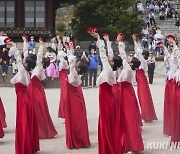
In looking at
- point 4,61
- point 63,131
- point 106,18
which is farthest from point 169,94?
point 106,18

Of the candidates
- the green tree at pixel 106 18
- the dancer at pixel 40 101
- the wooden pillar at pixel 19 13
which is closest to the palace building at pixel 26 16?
the wooden pillar at pixel 19 13

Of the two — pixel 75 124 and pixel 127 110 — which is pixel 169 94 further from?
pixel 75 124

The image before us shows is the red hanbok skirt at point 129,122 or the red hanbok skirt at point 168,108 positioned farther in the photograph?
the red hanbok skirt at point 168,108

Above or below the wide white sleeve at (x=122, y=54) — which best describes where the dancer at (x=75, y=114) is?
below

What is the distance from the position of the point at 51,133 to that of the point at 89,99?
7036 millimetres

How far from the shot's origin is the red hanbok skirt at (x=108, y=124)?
837 cm

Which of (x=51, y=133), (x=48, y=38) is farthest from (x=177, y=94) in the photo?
(x=48, y=38)

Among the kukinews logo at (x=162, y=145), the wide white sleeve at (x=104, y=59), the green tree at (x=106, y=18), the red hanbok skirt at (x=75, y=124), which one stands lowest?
the kukinews logo at (x=162, y=145)

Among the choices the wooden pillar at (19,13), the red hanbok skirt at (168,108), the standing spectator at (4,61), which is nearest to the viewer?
the red hanbok skirt at (168,108)

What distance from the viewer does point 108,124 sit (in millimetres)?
8430

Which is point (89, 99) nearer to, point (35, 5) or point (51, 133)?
point (51, 133)

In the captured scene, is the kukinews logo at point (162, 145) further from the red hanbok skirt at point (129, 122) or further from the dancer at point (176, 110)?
the red hanbok skirt at point (129, 122)

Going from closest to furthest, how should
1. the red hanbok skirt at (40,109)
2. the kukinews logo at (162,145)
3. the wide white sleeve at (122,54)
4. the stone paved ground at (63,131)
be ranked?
the wide white sleeve at (122,54), the stone paved ground at (63,131), the kukinews logo at (162,145), the red hanbok skirt at (40,109)

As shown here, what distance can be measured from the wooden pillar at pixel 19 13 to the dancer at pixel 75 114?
78.7 feet
